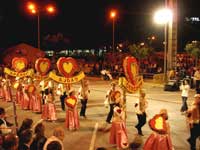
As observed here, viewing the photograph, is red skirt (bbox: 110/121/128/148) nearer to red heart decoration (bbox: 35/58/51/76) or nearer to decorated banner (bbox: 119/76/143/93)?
decorated banner (bbox: 119/76/143/93)

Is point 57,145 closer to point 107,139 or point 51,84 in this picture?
point 107,139

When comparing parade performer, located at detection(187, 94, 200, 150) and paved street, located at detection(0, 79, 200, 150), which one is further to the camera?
paved street, located at detection(0, 79, 200, 150)

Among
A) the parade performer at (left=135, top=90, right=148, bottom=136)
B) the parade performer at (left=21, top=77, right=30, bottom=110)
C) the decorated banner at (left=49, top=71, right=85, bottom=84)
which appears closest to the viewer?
the parade performer at (left=135, top=90, right=148, bottom=136)

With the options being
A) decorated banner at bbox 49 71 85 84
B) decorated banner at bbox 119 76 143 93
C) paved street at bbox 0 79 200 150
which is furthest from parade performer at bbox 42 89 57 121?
decorated banner at bbox 119 76 143 93

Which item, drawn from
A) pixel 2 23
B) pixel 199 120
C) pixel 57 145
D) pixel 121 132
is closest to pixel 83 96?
pixel 121 132

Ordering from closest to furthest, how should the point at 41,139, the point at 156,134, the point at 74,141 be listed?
the point at 41,139 < the point at 156,134 < the point at 74,141

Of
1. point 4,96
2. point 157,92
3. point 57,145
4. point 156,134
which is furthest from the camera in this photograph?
point 157,92

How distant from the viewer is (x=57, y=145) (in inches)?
261

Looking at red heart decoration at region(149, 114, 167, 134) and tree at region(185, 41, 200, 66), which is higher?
tree at region(185, 41, 200, 66)

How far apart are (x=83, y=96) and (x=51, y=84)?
178 centimetres

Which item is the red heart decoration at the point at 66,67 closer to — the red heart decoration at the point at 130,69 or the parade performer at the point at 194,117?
the red heart decoration at the point at 130,69

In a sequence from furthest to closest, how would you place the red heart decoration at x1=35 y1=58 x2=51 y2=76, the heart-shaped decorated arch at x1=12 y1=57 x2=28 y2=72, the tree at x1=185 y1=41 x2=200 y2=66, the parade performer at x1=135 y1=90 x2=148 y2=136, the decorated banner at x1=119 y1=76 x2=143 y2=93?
the tree at x1=185 y1=41 x2=200 y2=66 → the heart-shaped decorated arch at x1=12 y1=57 x2=28 y2=72 → the red heart decoration at x1=35 y1=58 x2=51 y2=76 → the parade performer at x1=135 y1=90 x2=148 y2=136 → the decorated banner at x1=119 y1=76 x2=143 y2=93

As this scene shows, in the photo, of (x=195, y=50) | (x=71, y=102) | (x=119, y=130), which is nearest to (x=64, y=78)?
(x=71, y=102)

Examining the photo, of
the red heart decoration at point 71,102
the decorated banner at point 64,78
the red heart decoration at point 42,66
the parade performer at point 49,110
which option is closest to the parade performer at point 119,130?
the red heart decoration at point 71,102
